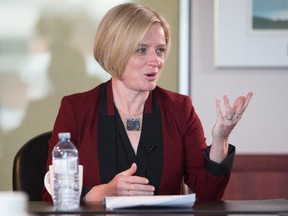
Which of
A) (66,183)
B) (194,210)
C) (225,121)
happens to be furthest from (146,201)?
(225,121)

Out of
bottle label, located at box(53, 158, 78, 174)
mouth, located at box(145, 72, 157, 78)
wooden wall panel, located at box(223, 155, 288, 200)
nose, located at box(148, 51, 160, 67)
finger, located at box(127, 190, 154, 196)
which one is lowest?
wooden wall panel, located at box(223, 155, 288, 200)

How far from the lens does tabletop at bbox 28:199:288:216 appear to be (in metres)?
2.08

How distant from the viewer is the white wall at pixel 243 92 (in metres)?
3.48

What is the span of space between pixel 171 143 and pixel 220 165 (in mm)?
255

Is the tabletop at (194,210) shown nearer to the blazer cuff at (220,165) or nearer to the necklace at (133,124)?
the blazer cuff at (220,165)

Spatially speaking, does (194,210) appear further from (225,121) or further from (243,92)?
(243,92)

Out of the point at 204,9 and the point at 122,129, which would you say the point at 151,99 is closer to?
the point at 122,129

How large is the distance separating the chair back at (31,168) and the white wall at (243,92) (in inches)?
38.7

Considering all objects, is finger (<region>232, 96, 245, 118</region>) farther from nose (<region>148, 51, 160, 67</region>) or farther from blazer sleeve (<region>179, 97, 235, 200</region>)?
nose (<region>148, 51, 160, 67</region>)

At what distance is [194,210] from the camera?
6.97 ft

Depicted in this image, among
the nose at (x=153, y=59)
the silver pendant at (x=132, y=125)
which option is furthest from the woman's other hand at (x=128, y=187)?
the nose at (x=153, y=59)

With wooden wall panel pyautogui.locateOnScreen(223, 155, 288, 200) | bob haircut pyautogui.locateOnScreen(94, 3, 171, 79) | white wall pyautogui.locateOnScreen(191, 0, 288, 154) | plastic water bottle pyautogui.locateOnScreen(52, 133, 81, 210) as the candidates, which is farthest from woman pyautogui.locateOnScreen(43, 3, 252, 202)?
wooden wall panel pyautogui.locateOnScreen(223, 155, 288, 200)

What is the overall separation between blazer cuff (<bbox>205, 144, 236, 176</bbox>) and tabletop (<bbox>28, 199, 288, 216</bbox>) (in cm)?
28

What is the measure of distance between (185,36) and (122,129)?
0.88m
